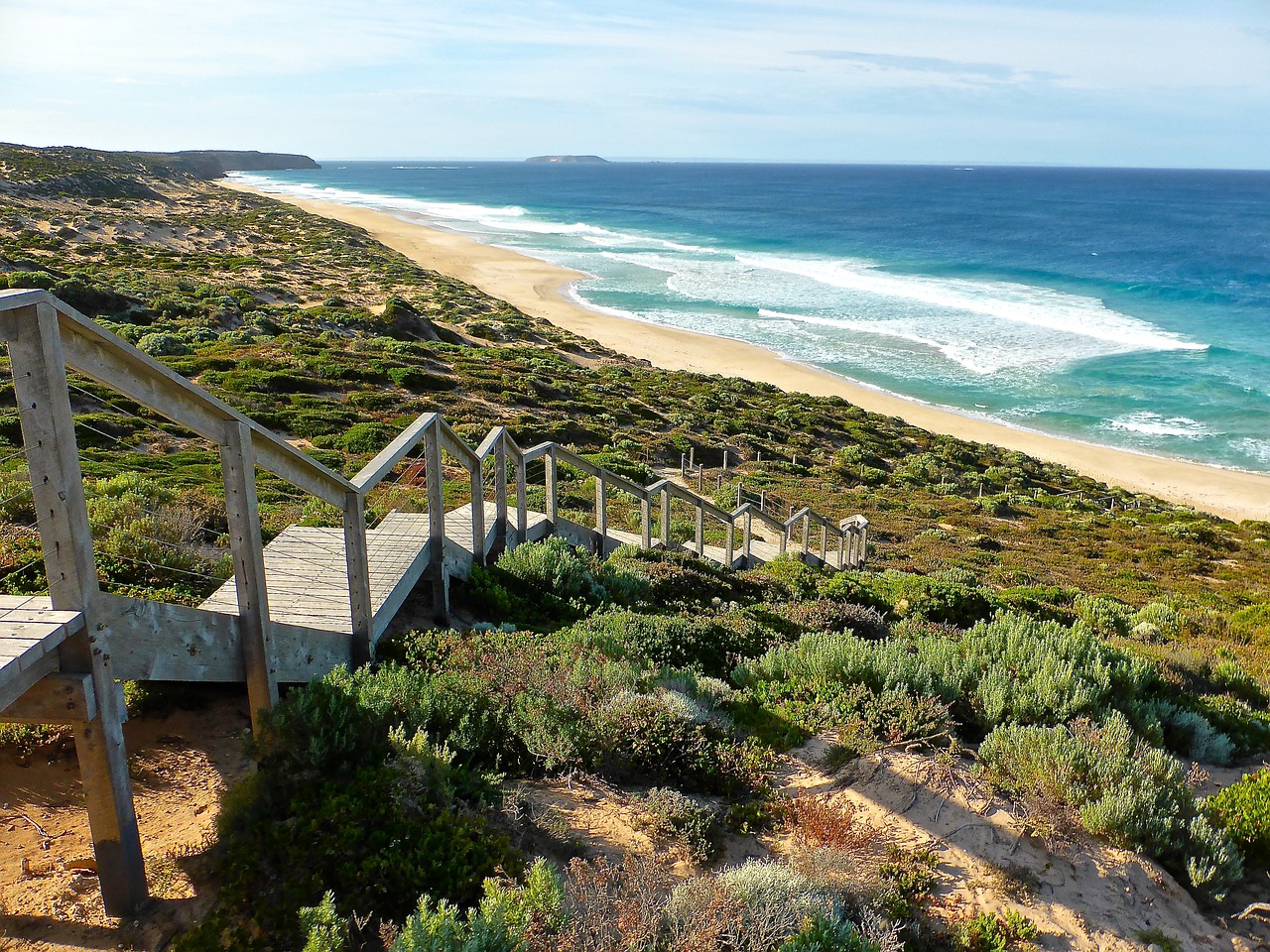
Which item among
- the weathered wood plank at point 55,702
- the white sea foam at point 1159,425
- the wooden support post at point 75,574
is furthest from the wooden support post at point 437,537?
the white sea foam at point 1159,425

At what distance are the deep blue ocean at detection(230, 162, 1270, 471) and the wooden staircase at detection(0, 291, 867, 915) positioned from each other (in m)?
31.0

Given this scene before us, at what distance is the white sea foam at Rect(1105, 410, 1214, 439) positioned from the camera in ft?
100

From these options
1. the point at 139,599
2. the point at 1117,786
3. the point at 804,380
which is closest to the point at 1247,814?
the point at 1117,786

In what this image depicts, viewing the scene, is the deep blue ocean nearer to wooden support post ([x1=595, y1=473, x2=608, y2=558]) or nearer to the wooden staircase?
wooden support post ([x1=595, y1=473, x2=608, y2=558])

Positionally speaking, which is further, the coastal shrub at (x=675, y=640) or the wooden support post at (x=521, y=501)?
the wooden support post at (x=521, y=501)

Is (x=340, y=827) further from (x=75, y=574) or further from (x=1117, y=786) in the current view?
(x=1117, y=786)

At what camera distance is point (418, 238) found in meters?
70.2

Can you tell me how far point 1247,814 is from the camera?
13.3 ft

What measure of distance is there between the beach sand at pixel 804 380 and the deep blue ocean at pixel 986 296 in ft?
4.91

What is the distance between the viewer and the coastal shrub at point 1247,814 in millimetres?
3916

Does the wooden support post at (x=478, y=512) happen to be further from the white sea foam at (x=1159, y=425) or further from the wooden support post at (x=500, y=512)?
the white sea foam at (x=1159, y=425)

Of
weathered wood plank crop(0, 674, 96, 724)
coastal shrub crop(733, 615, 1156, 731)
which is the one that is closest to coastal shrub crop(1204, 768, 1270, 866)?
coastal shrub crop(733, 615, 1156, 731)

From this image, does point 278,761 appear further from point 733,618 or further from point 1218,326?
point 1218,326

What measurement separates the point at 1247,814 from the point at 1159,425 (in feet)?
105
